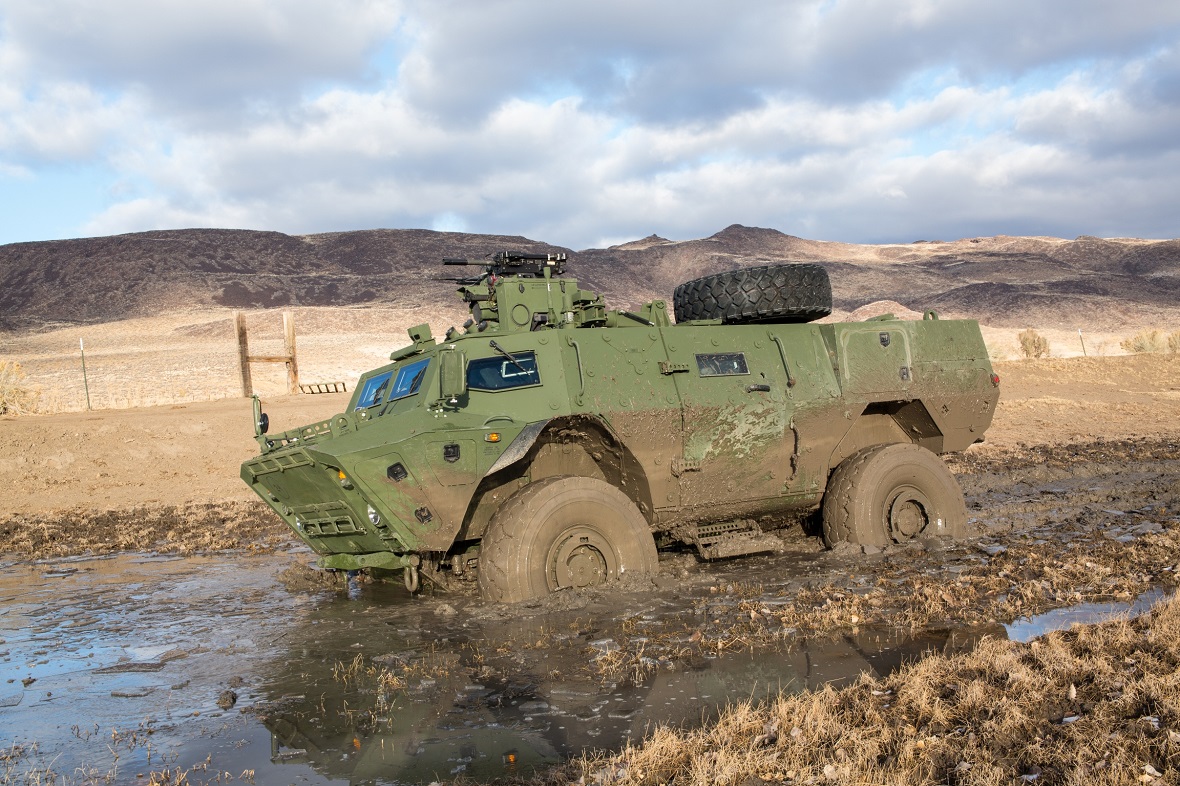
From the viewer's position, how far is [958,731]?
14.4ft

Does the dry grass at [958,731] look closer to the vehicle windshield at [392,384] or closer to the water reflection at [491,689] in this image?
the water reflection at [491,689]

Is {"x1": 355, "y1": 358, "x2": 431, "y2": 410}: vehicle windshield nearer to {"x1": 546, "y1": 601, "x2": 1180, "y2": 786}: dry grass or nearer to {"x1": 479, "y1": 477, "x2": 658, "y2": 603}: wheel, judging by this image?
{"x1": 479, "y1": 477, "x2": 658, "y2": 603}: wheel

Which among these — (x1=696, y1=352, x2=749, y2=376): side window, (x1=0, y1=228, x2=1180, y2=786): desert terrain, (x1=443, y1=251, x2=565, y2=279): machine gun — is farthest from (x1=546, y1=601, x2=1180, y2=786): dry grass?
(x1=443, y1=251, x2=565, y2=279): machine gun

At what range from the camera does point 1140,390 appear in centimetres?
2406

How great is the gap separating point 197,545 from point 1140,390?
72.4 feet

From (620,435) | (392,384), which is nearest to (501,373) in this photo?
(620,435)

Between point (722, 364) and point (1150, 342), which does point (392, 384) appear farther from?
point (1150, 342)

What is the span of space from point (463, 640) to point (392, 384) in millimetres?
2775

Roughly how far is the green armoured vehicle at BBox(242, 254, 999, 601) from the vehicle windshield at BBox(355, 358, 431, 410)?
30 mm

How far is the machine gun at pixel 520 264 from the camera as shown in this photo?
9247 millimetres

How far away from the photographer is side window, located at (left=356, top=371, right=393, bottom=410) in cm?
868

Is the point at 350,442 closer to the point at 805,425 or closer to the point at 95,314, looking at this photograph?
the point at 805,425

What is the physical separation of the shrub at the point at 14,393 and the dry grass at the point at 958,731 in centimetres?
2134

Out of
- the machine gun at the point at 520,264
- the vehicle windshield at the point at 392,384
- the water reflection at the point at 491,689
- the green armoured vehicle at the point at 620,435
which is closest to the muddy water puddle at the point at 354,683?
the water reflection at the point at 491,689
